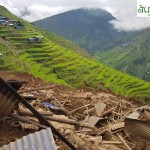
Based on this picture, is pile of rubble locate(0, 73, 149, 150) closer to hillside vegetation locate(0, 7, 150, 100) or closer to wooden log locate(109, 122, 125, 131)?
wooden log locate(109, 122, 125, 131)

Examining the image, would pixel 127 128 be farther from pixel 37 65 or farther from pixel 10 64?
pixel 37 65

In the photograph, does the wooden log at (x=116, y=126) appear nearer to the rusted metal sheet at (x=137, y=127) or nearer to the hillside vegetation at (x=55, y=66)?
the rusted metal sheet at (x=137, y=127)

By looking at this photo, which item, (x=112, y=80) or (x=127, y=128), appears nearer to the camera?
(x=127, y=128)

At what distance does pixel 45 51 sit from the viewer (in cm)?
6519

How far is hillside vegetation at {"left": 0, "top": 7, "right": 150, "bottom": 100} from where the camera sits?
51.4 m

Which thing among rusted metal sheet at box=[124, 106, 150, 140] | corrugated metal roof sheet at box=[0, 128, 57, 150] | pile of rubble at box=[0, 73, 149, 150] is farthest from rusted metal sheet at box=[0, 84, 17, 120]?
rusted metal sheet at box=[124, 106, 150, 140]

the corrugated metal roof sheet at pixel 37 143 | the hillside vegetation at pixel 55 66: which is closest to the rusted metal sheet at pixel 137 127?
the corrugated metal roof sheet at pixel 37 143

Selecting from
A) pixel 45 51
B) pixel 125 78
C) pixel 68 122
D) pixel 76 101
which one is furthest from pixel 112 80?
pixel 68 122

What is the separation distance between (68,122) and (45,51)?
2138 inches

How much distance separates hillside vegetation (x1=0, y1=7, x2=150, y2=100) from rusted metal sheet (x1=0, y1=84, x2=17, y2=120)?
33727 millimetres

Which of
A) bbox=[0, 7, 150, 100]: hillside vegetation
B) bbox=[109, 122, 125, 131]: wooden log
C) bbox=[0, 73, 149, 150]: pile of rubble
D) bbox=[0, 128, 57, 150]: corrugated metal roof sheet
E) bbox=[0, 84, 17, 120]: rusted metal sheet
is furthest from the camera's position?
bbox=[0, 7, 150, 100]: hillside vegetation

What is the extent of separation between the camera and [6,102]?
9.70m

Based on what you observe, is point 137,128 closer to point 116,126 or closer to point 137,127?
point 137,127

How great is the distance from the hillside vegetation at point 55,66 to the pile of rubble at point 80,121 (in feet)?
93.7
